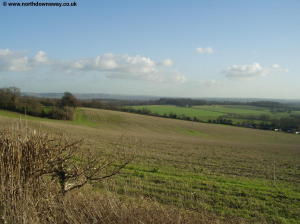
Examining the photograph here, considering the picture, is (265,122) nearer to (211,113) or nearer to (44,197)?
(211,113)

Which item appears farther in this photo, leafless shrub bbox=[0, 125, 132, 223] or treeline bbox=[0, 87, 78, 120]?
treeline bbox=[0, 87, 78, 120]

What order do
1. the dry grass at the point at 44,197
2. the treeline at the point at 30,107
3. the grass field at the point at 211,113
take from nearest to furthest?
1. the dry grass at the point at 44,197
2. the treeline at the point at 30,107
3. the grass field at the point at 211,113

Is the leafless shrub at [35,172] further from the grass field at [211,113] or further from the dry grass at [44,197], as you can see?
the grass field at [211,113]

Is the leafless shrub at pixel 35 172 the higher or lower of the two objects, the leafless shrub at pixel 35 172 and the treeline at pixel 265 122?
the higher

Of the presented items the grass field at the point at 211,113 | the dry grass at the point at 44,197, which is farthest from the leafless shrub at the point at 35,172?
the grass field at the point at 211,113

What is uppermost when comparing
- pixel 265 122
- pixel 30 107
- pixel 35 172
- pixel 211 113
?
pixel 35 172

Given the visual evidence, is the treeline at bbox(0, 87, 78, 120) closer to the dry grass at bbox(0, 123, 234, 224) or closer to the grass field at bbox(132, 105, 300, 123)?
the grass field at bbox(132, 105, 300, 123)

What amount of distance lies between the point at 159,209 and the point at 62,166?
Answer: 6.15 ft

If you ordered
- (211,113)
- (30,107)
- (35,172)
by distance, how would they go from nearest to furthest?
(35,172)
(30,107)
(211,113)

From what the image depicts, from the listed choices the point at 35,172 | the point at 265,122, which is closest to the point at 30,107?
the point at 35,172

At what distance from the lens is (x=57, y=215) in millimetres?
3887

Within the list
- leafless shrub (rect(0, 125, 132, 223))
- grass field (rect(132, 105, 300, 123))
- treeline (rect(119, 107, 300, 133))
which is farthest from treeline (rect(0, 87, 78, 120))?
leafless shrub (rect(0, 125, 132, 223))

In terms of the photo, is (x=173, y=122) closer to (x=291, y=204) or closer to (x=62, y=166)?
(x=291, y=204)

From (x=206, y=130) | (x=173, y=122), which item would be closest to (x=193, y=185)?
(x=206, y=130)
